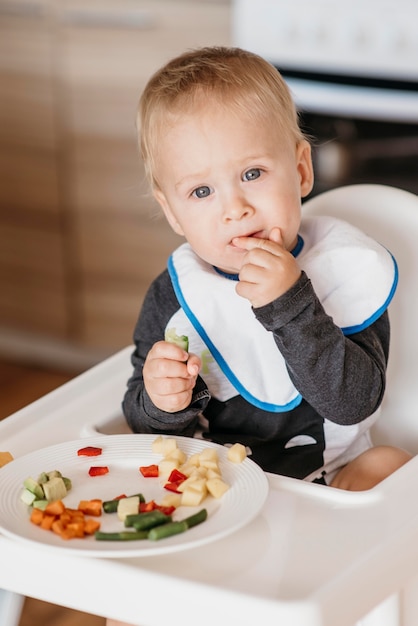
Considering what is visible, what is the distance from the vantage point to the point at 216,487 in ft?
2.85

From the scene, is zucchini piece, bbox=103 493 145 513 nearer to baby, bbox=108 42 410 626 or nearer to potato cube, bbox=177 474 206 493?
potato cube, bbox=177 474 206 493

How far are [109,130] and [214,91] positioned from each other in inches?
54.1

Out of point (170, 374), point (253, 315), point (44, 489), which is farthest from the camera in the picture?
point (253, 315)

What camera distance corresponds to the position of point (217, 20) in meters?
2.17

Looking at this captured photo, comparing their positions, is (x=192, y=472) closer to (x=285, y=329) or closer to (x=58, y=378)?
(x=285, y=329)

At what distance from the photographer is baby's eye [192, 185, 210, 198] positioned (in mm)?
1055

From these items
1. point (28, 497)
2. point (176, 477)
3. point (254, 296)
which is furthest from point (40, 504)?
point (254, 296)

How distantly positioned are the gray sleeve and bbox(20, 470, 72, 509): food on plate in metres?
0.25

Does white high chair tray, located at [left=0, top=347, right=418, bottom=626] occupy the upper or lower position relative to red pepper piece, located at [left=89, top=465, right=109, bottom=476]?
upper

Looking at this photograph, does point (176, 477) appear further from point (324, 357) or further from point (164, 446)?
point (324, 357)

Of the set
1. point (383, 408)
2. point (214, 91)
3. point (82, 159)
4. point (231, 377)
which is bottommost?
point (82, 159)

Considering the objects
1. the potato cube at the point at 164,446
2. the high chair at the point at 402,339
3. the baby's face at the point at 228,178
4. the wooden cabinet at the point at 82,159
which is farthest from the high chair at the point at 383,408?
the wooden cabinet at the point at 82,159

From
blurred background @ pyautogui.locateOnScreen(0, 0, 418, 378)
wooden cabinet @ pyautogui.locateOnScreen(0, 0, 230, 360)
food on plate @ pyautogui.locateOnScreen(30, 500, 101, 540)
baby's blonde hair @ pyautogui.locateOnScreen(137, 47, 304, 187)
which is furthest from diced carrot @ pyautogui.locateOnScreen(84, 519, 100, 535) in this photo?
wooden cabinet @ pyautogui.locateOnScreen(0, 0, 230, 360)

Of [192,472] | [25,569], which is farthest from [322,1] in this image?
[25,569]
